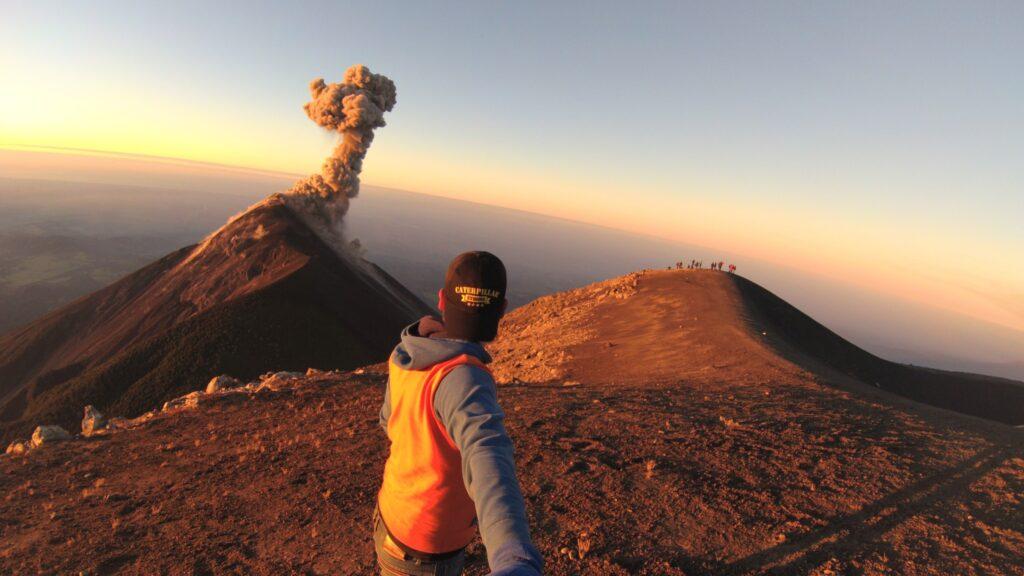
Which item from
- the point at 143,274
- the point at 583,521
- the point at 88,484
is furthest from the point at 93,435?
the point at 143,274

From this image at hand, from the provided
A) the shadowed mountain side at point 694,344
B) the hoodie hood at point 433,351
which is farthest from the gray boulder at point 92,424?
the hoodie hood at point 433,351

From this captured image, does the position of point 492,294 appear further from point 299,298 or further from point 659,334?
point 299,298

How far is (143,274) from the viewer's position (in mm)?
48219

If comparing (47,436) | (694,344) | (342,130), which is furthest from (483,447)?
(342,130)

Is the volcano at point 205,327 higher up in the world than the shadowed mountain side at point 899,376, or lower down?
lower down

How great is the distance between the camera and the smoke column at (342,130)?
54938 millimetres

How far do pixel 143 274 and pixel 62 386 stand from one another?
22.6m

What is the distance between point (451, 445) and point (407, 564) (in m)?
0.83

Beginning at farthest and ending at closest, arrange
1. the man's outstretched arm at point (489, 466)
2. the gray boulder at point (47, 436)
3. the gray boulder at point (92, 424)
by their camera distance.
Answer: the gray boulder at point (92, 424)
the gray boulder at point (47, 436)
the man's outstretched arm at point (489, 466)

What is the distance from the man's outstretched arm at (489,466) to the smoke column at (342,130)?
58.6 meters

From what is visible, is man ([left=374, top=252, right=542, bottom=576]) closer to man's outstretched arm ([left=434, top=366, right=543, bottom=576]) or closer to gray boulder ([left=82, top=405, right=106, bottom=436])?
man's outstretched arm ([left=434, top=366, right=543, bottom=576])

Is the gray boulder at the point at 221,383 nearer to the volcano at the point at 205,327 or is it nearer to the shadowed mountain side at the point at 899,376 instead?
the volcano at the point at 205,327

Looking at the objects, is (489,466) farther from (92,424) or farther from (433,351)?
(92,424)

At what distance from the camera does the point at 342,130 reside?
55688mm
